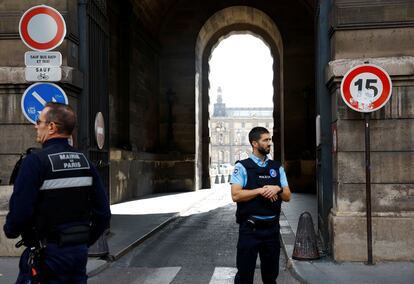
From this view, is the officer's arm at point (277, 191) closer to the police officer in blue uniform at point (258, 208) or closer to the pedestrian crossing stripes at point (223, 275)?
the police officer in blue uniform at point (258, 208)

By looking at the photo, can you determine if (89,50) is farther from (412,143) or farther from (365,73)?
(412,143)

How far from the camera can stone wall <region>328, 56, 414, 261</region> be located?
7973mm

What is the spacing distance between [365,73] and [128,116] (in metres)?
13.7

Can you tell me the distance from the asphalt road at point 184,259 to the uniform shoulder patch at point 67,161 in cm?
391

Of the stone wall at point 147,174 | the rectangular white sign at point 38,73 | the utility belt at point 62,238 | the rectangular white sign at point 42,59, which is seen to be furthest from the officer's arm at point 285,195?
the stone wall at point 147,174

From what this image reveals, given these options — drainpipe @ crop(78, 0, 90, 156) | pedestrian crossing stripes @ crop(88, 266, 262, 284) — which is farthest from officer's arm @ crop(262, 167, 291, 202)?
drainpipe @ crop(78, 0, 90, 156)

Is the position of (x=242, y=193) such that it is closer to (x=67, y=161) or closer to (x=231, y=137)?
(x=67, y=161)

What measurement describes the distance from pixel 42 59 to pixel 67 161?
14.7 feet

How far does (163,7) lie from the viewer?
83.8 ft

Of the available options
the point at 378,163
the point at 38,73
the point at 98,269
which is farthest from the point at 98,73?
the point at 378,163

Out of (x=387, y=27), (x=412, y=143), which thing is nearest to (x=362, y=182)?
(x=412, y=143)

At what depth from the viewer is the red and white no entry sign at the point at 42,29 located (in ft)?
25.1

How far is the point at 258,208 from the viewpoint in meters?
5.02

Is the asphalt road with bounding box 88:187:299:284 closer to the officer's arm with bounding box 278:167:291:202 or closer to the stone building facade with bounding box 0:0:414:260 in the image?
the stone building facade with bounding box 0:0:414:260
